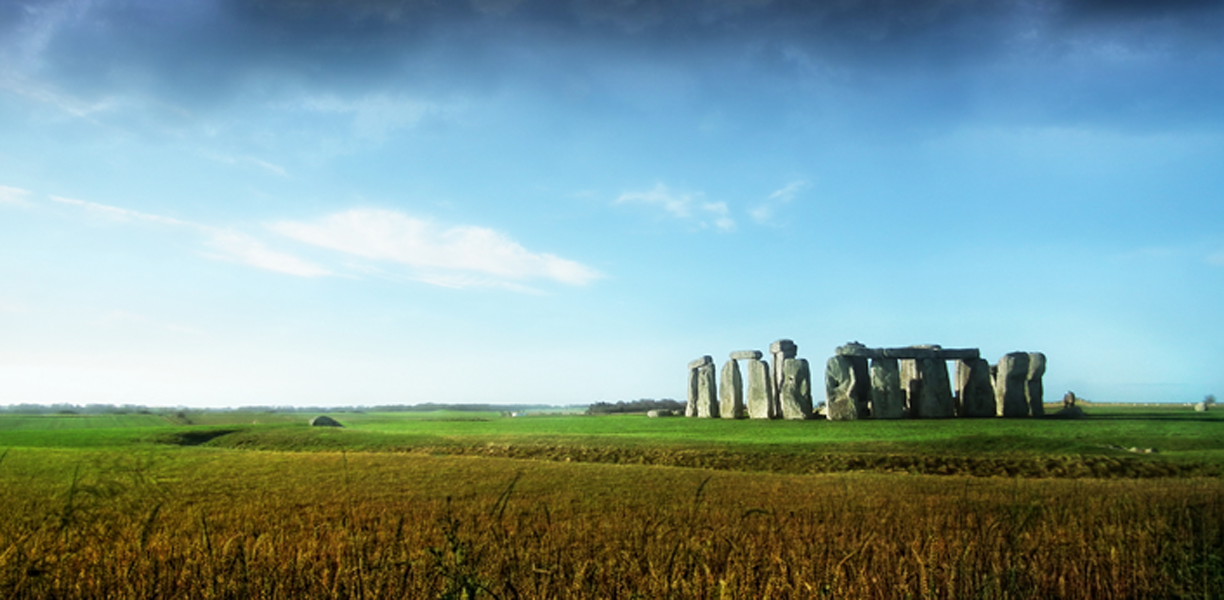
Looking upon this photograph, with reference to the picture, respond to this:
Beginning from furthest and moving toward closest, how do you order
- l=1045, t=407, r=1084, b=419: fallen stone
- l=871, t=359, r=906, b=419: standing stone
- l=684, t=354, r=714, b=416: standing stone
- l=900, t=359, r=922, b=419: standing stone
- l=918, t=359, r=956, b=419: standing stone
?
l=684, t=354, r=714, b=416: standing stone
l=900, t=359, r=922, b=419: standing stone
l=918, t=359, r=956, b=419: standing stone
l=871, t=359, r=906, b=419: standing stone
l=1045, t=407, r=1084, b=419: fallen stone

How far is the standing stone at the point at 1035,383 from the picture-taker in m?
27.3

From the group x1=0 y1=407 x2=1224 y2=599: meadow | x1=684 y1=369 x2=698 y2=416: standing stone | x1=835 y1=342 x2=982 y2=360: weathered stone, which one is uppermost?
x1=835 y1=342 x2=982 y2=360: weathered stone

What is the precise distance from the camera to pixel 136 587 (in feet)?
15.6

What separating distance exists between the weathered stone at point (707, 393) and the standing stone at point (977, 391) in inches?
381

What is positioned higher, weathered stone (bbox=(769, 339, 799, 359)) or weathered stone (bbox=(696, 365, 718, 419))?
weathered stone (bbox=(769, 339, 799, 359))

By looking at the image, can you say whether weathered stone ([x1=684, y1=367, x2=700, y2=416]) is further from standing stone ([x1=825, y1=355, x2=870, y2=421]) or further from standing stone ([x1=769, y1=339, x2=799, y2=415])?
standing stone ([x1=825, y1=355, x2=870, y2=421])

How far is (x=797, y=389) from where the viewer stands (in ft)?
91.6

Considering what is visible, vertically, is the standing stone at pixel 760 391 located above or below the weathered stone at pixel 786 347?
below

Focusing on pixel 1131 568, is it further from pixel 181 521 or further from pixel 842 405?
pixel 842 405

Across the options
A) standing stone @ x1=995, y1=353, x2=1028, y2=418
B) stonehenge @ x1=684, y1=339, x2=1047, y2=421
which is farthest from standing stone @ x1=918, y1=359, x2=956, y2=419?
standing stone @ x1=995, y1=353, x2=1028, y2=418

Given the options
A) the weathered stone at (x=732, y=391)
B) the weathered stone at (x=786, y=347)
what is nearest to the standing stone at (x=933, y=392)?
the weathered stone at (x=786, y=347)

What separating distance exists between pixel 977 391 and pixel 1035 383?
2.04 meters

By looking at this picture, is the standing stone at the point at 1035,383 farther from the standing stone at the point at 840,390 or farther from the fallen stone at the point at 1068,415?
the standing stone at the point at 840,390

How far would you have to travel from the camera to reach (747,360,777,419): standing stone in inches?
1141
